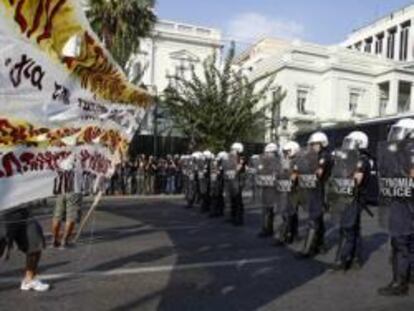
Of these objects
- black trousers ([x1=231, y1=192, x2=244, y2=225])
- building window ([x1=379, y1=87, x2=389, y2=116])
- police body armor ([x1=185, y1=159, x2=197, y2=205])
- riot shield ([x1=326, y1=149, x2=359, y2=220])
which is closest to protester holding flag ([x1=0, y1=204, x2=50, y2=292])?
riot shield ([x1=326, y1=149, x2=359, y2=220])

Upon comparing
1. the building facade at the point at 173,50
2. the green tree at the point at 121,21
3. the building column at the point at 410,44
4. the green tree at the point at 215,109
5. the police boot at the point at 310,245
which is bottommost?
the police boot at the point at 310,245

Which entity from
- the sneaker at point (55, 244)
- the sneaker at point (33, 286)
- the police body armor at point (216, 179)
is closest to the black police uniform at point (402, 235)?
the sneaker at point (33, 286)

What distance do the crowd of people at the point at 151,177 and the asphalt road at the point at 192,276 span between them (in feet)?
47.7

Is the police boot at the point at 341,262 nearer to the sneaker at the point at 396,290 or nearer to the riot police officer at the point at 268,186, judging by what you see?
the sneaker at the point at 396,290

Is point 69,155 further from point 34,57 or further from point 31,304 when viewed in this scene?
point 31,304

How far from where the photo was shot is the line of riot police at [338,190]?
28.9 ft

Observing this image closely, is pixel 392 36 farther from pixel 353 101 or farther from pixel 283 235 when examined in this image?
pixel 283 235

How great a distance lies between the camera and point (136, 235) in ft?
46.3

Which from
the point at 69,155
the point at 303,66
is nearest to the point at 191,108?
the point at 303,66

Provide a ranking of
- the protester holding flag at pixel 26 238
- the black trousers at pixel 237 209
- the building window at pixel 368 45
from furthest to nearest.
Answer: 1. the building window at pixel 368 45
2. the black trousers at pixel 237 209
3. the protester holding flag at pixel 26 238

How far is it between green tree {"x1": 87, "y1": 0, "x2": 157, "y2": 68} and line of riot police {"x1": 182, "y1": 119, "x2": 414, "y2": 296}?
14.6 metres

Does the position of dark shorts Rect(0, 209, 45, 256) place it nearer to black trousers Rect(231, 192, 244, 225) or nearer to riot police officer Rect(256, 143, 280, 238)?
riot police officer Rect(256, 143, 280, 238)

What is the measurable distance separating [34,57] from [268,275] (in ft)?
19.8

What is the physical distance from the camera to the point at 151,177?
98.4 ft
